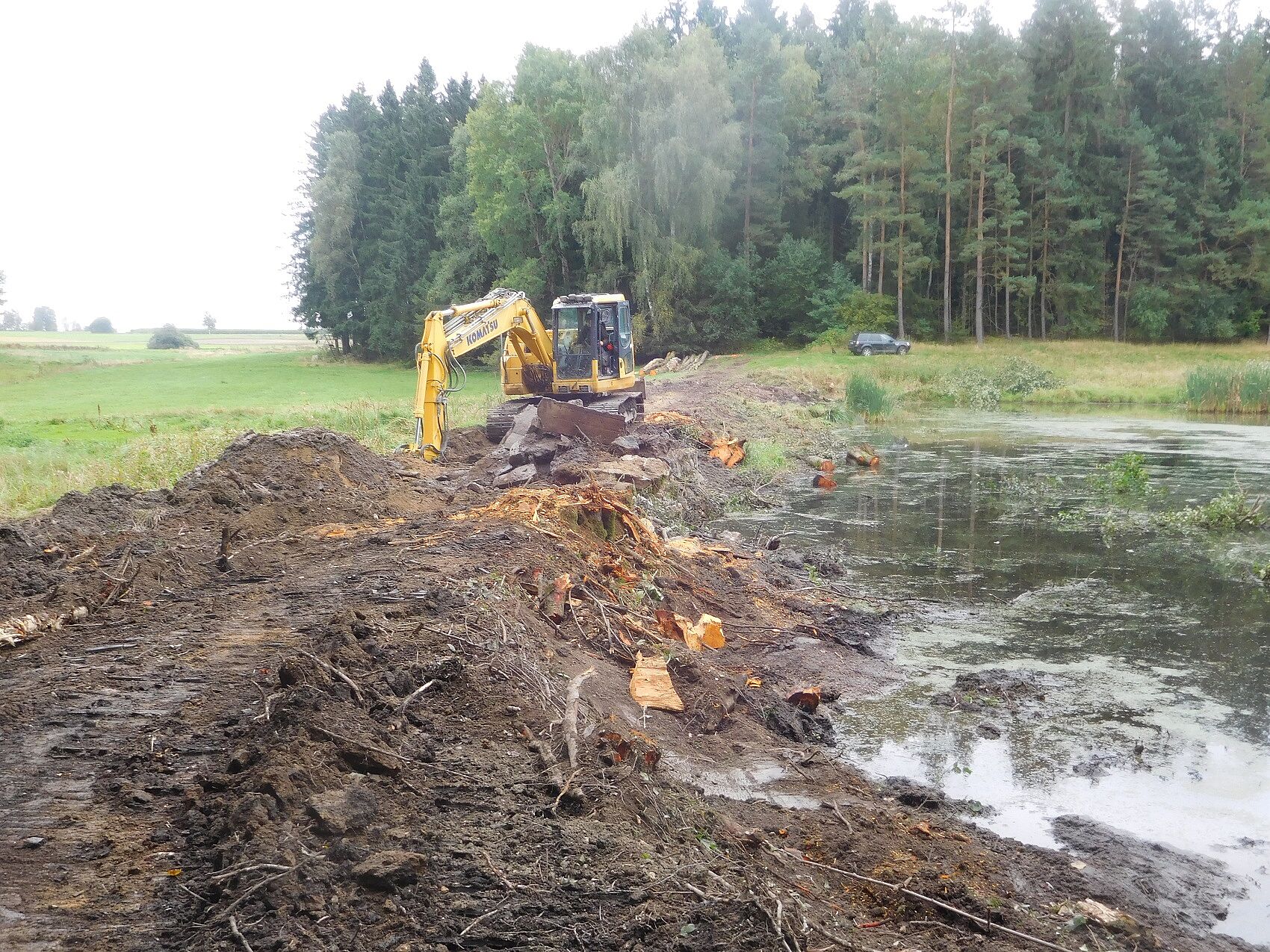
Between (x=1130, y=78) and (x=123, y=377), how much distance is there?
179ft

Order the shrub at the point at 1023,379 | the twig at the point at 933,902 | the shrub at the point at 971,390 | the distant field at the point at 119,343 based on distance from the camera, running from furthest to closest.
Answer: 1. the distant field at the point at 119,343
2. the shrub at the point at 1023,379
3. the shrub at the point at 971,390
4. the twig at the point at 933,902

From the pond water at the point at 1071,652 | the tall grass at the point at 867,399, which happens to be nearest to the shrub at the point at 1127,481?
the pond water at the point at 1071,652

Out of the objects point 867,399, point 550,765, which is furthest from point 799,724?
point 867,399

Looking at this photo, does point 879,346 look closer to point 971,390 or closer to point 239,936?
point 971,390

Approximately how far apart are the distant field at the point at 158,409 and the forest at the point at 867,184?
29.0 feet

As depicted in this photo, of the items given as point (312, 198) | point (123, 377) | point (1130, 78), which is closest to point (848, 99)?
point (1130, 78)

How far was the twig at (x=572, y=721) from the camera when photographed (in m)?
4.85

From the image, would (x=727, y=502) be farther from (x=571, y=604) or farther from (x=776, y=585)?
(x=571, y=604)

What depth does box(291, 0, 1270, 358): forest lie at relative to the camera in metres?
43.8

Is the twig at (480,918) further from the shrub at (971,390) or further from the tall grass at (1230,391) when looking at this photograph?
Result: the shrub at (971,390)

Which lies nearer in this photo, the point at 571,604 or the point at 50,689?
the point at 50,689

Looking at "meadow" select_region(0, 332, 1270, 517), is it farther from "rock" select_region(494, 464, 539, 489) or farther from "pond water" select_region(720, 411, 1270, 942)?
"pond water" select_region(720, 411, 1270, 942)

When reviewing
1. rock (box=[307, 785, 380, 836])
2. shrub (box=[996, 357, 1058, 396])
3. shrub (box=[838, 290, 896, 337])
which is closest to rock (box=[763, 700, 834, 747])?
rock (box=[307, 785, 380, 836])

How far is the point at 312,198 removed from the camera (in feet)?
186
